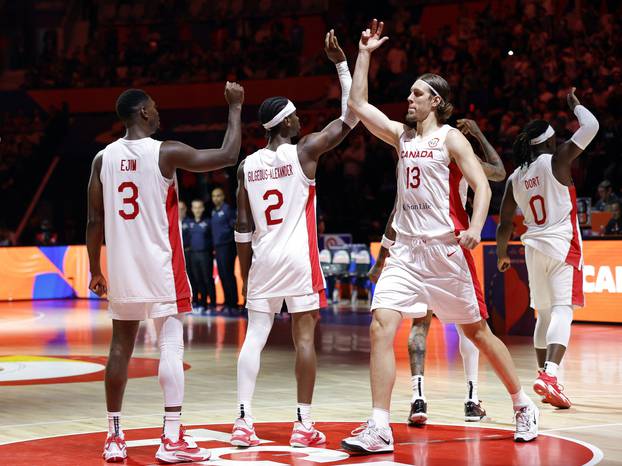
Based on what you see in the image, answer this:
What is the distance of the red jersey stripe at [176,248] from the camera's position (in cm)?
614

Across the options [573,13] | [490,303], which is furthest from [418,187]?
[573,13]

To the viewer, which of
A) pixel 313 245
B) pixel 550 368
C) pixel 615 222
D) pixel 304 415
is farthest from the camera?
pixel 615 222

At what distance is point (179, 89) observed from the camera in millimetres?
26312

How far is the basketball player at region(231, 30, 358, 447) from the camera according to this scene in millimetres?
6566

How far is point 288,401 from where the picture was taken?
27.6 ft

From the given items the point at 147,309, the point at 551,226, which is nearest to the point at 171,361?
the point at 147,309

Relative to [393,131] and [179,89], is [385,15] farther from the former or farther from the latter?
[393,131]

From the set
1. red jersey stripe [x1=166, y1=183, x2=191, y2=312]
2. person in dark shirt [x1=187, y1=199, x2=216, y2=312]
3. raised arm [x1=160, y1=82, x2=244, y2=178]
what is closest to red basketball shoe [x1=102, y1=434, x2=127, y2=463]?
red jersey stripe [x1=166, y1=183, x2=191, y2=312]

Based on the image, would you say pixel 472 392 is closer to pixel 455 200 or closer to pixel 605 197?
pixel 455 200

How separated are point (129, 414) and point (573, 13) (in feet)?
52.0

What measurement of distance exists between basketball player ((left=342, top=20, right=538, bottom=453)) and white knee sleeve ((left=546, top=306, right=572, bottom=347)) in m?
1.71

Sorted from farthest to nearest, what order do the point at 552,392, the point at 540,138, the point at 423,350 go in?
the point at 540,138 < the point at 552,392 < the point at 423,350

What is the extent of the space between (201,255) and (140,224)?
37.7 ft

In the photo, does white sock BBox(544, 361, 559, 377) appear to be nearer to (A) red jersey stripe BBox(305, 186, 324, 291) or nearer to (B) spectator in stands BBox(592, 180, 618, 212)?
(A) red jersey stripe BBox(305, 186, 324, 291)
